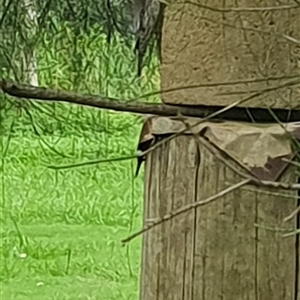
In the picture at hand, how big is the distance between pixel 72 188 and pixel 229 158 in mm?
1215

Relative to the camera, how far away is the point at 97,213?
1.92 metres

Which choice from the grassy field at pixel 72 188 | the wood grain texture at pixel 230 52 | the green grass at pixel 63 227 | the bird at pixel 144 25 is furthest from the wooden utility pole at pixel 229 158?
the green grass at pixel 63 227

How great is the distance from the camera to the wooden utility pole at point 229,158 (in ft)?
2.32

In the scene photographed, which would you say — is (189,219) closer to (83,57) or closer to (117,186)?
(83,57)

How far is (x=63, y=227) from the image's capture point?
1.98m

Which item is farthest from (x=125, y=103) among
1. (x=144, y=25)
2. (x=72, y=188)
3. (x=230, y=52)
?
(x=72, y=188)

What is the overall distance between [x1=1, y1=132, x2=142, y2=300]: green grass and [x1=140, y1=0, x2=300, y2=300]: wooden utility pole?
3.13 feet

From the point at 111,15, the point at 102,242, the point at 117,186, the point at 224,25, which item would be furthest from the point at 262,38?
the point at 102,242

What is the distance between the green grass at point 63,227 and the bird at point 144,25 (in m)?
0.41

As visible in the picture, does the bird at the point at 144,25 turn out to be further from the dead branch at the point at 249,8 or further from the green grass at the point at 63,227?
the green grass at the point at 63,227

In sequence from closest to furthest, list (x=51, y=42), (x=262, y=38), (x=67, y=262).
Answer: (x=262, y=38) → (x=51, y=42) → (x=67, y=262)

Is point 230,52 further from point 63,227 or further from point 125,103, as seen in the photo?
point 63,227

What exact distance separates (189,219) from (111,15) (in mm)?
764

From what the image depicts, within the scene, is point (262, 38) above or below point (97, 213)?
above
